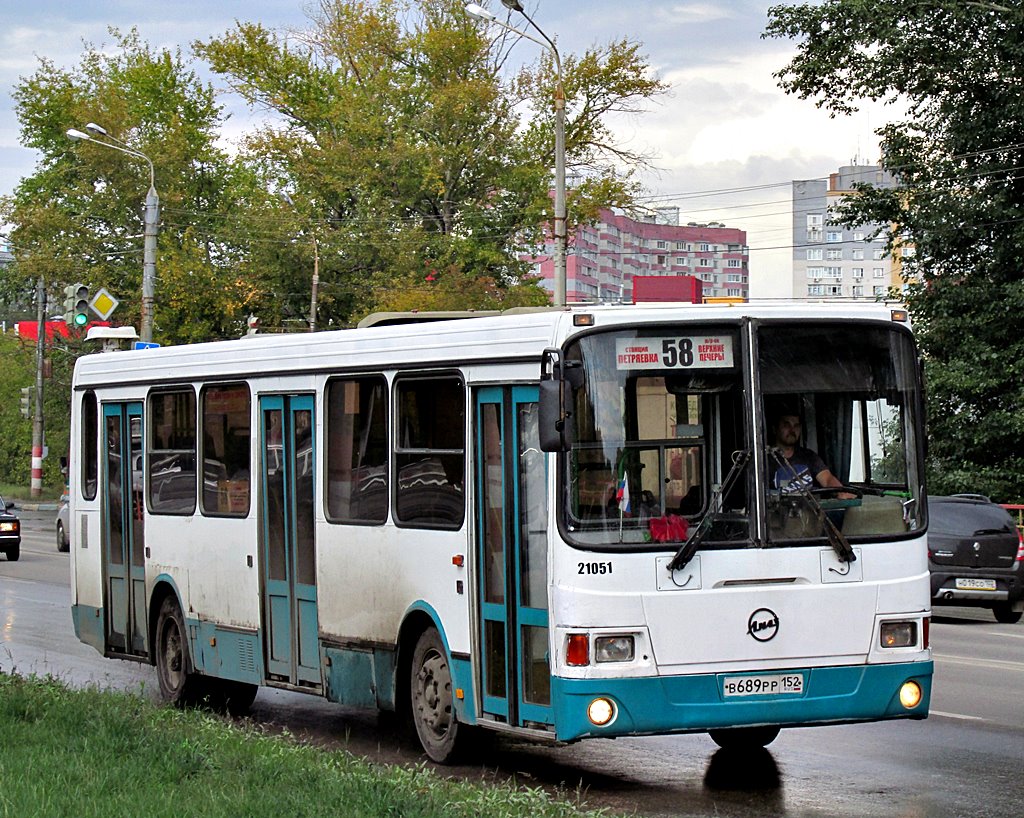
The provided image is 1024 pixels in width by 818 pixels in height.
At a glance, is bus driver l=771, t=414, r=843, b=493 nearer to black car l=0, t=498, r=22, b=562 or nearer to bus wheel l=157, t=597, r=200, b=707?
bus wheel l=157, t=597, r=200, b=707

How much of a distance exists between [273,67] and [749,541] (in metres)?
52.6

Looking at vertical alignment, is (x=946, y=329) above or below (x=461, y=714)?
above

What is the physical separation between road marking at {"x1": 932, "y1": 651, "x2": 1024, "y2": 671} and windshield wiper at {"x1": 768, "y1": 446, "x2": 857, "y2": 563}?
639 centimetres

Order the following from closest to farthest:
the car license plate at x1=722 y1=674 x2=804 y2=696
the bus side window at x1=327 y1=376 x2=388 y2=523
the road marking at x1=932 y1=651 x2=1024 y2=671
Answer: the car license plate at x1=722 y1=674 x2=804 y2=696, the bus side window at x1=327 y1=376 x2=388 y2=523, the road marking at x1=932 y1=651 x2=1024 y2=671

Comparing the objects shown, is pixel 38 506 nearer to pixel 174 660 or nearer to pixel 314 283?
pixel 314 283

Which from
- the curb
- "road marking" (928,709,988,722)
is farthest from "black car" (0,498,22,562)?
the curb

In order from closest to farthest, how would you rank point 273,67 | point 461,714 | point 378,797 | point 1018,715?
point 378,797 < point 461,714 < point 1018,715 < point 273,67

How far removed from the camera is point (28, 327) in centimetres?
9288

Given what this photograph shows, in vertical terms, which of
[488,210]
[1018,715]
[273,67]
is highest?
[273,67]

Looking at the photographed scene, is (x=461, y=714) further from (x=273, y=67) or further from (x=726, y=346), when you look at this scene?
(x=273, y=67)

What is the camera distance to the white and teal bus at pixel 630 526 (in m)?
8.64

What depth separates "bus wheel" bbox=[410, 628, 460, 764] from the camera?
991 cm

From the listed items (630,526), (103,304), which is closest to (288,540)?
(630,526)

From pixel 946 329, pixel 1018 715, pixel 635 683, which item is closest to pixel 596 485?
pixel 635 683
